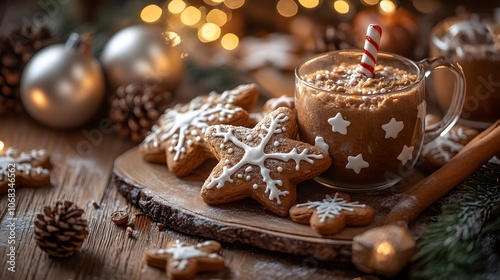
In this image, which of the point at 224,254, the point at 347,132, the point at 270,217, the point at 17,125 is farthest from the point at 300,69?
the point at 17,125

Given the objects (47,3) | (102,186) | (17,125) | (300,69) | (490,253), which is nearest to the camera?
(490,253)

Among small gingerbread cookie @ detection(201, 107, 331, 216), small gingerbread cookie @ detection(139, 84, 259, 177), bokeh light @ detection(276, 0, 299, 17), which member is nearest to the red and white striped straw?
small gingerbread cookie @ detection(201, 107, 331, 216)

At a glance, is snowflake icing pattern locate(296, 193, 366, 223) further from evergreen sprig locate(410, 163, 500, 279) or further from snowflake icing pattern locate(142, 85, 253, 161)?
snowflake icing pattern locate(142, 85, 253, 161)

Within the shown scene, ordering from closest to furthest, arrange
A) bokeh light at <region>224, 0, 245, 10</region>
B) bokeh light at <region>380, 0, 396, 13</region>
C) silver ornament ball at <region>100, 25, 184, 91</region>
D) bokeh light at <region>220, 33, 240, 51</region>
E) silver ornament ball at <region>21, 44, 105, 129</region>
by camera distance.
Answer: silver ornament ball at <region>21, 44, 105, 129</region>, silver ornament ball at <region>100, 25, 184, 91</region>, bokeh light at <region>380, 0, 396, 13</region>, bokeh light at <region>220, 33, 240, 51</region>, bokeh light at <region>224, 0, 245, 10</region>

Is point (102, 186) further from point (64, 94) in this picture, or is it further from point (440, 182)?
point (440, 182)

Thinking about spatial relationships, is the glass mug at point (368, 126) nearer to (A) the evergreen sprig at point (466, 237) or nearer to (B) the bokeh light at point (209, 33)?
(A) the evergreen sprig at point (466, 237)
